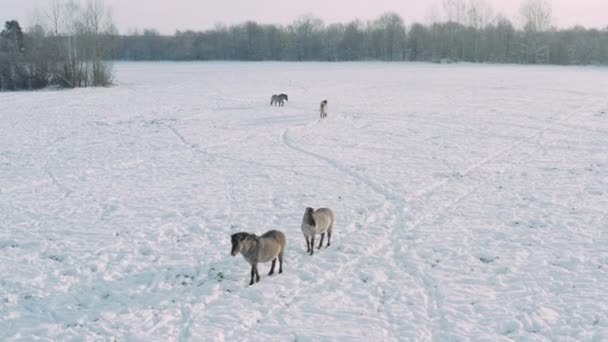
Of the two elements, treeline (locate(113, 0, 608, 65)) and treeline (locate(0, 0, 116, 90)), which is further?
treeline (locate(113, 0, 608, 65))

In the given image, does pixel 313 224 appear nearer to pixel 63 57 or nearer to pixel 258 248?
pixel 258 248

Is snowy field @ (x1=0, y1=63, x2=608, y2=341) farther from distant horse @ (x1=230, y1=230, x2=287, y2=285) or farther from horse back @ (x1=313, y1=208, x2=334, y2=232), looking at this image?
horse back @ (x1=313, y1=208, x2=334, y2=232)

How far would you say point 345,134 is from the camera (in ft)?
85.5

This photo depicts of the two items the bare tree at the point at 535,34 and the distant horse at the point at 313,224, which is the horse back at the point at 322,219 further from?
the bare tree at the point at 535,34

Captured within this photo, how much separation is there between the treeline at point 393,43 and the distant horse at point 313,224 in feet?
350

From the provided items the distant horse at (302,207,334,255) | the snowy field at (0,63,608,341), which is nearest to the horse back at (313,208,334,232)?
the distant horse at (302,207,334,255)

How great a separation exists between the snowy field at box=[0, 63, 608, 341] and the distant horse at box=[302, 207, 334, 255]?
340 millimetres

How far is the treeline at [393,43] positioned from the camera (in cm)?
11494

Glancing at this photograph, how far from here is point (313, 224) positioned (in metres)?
10.6

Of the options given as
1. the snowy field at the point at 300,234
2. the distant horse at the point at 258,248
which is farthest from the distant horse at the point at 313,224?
the distant horse at the point at 258,248

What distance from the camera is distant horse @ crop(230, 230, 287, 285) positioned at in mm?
8916

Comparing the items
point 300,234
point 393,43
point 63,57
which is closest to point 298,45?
point 393,43

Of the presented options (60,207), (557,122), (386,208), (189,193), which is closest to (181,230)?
(189,193)

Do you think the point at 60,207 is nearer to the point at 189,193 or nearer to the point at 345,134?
the point at 189,193
